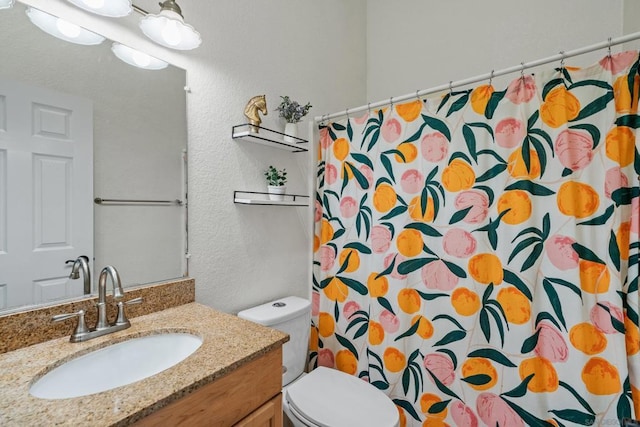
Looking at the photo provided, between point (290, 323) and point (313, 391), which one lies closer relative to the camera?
point (313, 391)

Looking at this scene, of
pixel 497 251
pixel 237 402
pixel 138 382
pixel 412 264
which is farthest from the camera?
pixel 412 264

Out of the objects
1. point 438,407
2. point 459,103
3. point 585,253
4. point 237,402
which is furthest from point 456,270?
point 237,402

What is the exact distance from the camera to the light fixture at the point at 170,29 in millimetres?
1059

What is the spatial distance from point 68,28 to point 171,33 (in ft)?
1.01

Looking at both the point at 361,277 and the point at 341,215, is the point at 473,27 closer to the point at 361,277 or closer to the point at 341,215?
the point at 341,215

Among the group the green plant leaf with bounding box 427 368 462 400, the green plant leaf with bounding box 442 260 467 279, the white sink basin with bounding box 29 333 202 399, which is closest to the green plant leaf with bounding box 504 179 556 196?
the green plant leaf with bounding box 442 260 467 279

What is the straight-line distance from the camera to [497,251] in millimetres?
1345

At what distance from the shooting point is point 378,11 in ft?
7.92

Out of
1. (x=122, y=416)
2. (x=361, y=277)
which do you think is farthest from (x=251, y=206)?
(x=122, y=416)

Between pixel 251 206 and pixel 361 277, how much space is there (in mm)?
759

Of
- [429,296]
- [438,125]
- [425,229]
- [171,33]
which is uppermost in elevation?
[171,33]

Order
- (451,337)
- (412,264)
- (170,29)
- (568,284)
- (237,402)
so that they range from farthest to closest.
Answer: (412,264)
(451,337)
(568,284)
(170,29)
(237,402)

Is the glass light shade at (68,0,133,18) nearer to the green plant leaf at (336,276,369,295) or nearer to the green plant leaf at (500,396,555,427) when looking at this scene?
the green plant leaf at (336,276,369,295)

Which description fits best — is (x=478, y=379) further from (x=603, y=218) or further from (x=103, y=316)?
(x=103, y=316)
